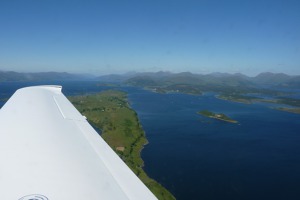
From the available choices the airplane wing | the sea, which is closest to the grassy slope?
the sea

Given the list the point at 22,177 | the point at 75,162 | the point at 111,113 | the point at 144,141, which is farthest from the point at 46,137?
the point at 111,113

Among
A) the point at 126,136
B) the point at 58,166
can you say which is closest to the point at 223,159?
the point at 126,136

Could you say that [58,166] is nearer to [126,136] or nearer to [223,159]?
[223,159]

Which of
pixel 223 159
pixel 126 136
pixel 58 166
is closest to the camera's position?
pixel 58 166

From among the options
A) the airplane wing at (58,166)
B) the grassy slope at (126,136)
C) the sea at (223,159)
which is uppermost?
the airplane wing at (58,166)

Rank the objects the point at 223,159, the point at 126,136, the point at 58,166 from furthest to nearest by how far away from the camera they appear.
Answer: the point at 126,136 < the point at 223,159 < the point at 58,166

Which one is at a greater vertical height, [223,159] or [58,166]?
[58,166]

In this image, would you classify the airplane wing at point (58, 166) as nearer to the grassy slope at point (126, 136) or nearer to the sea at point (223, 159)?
the grassy slope at point (126, 136)

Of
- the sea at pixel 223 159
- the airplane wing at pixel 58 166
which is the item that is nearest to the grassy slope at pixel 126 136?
the sea at pixel 223 159
